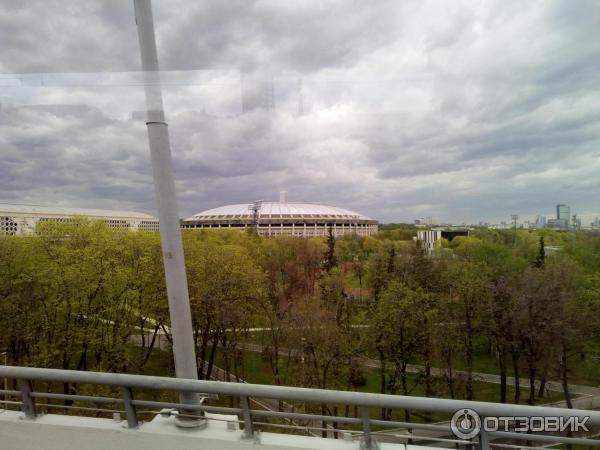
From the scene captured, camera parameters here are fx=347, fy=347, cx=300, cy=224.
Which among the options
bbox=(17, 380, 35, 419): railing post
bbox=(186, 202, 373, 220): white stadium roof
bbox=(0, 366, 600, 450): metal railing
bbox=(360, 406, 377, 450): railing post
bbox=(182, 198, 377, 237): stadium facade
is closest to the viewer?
bbox=(0, 366, 600, 450): metal railing

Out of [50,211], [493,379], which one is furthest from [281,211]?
[493,379]

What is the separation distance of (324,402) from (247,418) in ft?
1.25

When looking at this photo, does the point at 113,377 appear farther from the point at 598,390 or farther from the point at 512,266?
the point at 512,266

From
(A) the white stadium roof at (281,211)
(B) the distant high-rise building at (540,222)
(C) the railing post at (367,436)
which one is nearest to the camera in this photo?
(C) the railing post at (367,436)

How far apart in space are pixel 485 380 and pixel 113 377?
19.0 ft

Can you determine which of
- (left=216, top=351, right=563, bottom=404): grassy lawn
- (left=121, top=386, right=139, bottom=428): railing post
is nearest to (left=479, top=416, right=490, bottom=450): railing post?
(left=121, top=386, right=139, bottom=428): railing post

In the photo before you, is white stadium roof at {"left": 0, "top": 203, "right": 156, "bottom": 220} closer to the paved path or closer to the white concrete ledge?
the white concrete ledge

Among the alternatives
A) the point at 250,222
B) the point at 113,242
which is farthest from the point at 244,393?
the point at 250,222

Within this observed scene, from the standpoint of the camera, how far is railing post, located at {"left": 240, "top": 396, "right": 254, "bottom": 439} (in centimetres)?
163

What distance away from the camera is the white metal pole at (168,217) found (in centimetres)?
196

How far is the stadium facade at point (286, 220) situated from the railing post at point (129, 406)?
11.4 m

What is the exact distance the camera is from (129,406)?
5.75 ft

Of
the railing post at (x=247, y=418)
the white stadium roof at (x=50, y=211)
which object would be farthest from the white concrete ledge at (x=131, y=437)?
the white stadium roof at (x=50, y=211)

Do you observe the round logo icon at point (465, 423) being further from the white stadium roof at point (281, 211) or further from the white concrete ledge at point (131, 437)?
the white stadium roof at point (281, 211)
